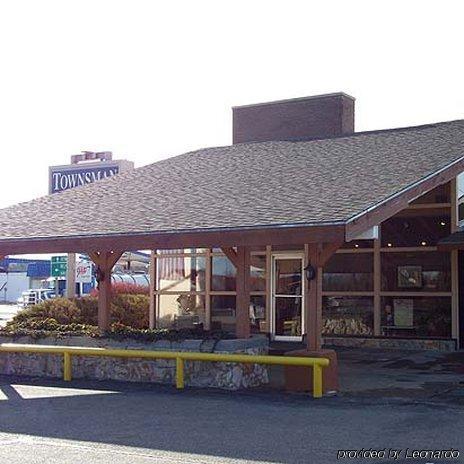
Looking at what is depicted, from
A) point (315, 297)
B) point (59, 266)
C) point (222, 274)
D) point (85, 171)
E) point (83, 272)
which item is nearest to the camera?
point (315, 297)

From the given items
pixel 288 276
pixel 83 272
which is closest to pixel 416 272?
pixel 288 276

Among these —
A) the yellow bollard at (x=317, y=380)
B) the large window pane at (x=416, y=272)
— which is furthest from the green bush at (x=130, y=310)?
the yellow bollard at (x=317, y=380)

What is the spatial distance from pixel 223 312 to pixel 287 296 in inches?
67.3

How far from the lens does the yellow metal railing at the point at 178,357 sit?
12.3 m

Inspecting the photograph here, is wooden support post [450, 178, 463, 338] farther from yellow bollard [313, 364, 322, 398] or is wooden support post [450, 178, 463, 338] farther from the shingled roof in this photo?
yellow bollard [313, 364, 322, 398]

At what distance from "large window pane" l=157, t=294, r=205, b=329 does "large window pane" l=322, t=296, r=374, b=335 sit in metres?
3.29

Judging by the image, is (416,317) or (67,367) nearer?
(67,367)

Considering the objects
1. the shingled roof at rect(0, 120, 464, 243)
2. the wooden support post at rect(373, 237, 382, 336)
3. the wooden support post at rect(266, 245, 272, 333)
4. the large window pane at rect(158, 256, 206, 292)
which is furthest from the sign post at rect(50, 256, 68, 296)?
the wooden support post at rect(373, 237, 382, 336)

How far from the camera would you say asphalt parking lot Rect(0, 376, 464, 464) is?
28.2ft

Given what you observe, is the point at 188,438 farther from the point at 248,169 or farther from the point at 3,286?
the point at 3,286

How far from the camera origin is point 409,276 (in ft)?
63.0

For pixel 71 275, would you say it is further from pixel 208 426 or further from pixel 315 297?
pixel 208 426

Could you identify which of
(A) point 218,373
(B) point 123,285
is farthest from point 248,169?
(B) point 123,285

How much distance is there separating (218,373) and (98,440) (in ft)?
14.7
